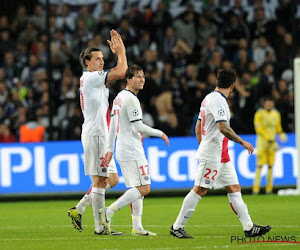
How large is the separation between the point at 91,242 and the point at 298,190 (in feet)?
29.9

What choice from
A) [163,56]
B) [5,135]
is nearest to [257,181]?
[163,56]

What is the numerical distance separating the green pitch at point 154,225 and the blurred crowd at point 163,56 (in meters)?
2.50

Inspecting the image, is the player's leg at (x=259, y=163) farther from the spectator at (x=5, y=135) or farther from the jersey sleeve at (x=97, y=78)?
the jersey sleeve at (x=97, y=78)

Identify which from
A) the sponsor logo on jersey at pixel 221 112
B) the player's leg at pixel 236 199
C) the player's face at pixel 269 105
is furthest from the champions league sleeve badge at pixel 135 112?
the player's face at pixel 269 105

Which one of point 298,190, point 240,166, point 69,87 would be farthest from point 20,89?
point 298,190

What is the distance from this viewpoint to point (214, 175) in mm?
9414

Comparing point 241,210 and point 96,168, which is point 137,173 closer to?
point 96,168

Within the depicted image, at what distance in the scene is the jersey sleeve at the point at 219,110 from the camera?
9312 mm

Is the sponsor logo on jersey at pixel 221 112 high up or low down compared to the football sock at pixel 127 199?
up

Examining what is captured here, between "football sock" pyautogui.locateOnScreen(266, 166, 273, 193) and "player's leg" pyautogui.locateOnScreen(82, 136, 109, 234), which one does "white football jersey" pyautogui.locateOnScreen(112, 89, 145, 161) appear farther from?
"football sock" pyautogui.locateOnScreen(266, 166, 273, 193)

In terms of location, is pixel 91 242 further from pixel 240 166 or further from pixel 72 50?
pixel 72 50

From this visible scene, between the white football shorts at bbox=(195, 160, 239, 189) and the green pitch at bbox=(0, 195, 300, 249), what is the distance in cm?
62

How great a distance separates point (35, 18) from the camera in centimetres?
2258

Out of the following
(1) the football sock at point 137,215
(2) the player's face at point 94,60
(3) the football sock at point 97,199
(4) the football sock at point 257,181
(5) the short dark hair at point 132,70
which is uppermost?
(2) the player's face at point 94,60
